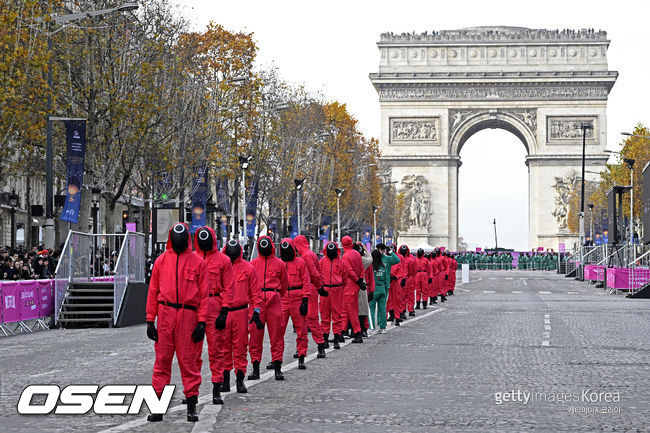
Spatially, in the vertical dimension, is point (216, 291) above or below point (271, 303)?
above

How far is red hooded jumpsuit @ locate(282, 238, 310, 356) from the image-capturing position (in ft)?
54.0

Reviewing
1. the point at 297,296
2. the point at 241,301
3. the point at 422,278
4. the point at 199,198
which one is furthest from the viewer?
the point at 199,198

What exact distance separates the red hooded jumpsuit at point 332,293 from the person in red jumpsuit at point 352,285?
503 millimetres

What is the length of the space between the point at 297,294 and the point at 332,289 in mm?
3054

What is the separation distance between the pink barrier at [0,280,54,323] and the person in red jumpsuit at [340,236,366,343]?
318 inches

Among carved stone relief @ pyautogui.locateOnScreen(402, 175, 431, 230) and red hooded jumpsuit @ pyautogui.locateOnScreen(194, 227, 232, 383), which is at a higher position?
carved stone relief @ pyautogui.locateOnScreen(402, 175, 431, 230)

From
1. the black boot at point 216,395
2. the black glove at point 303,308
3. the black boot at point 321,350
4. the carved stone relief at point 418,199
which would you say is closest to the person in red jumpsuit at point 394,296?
the black boot at point 321,350

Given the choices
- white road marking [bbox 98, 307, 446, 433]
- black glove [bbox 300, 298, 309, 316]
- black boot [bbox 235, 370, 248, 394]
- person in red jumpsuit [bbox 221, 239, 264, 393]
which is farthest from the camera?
black glove [bbox 300, 298, 309, 316]

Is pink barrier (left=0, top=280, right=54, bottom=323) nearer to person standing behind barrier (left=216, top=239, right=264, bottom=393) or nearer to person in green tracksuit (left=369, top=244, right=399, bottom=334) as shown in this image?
person in green tracksuit (left=369, top=244, right=399, bottom=334)

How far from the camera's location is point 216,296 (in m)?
13.1

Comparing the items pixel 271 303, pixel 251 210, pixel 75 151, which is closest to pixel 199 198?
pixel 251 210

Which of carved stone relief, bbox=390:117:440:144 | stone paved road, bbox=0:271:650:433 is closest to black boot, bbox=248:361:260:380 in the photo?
stone paved road, bbox=0:271:650:433

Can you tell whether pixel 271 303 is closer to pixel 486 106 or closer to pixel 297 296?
pixel 297 296

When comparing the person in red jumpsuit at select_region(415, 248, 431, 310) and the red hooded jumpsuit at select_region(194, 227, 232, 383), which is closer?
the red hooded jumpsuit at select_region(194, 227, 232, 383)
